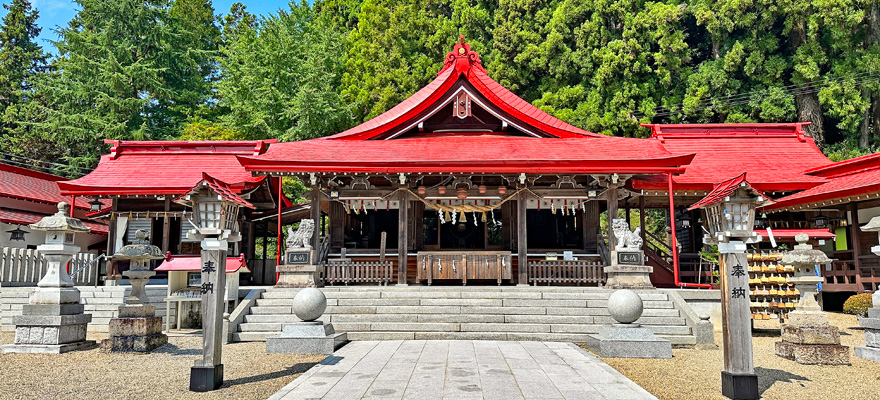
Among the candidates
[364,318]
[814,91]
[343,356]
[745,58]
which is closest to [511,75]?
[745,58]

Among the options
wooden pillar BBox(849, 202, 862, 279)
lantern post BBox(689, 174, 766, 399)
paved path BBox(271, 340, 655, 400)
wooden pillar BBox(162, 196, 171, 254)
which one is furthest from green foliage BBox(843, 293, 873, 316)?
wooden pillar BBox(162, 196, 171, 254)

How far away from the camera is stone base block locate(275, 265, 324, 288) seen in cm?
1382

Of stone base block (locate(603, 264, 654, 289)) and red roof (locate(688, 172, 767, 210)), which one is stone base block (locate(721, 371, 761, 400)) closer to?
red roof (locate(688, 172, 767, 210))

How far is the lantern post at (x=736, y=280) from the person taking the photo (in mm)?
6578

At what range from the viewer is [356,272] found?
15.3 metres

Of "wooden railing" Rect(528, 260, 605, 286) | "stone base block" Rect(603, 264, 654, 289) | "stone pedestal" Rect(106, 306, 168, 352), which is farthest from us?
"wooden railing" Rect(528, 260, 605, 286)

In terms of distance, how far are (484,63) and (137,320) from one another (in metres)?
26.4

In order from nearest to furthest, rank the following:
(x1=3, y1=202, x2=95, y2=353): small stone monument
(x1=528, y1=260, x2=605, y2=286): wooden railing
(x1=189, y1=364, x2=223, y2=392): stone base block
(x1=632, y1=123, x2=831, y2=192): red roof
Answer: (x1=189, y1=364, x2=223, y2=392): stone base block
(x1=3, y1=202, x2=95, y2=353): small stone monument
(x1=528, y1=260, x2=605, y2=286): wooden railing
(x1=632, y1=123, x2=831, y2=192): red roof

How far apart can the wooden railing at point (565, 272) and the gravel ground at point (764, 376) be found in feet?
15.6

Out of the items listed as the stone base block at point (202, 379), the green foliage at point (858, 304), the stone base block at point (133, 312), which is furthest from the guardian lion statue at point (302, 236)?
the green foliage at point (858, 304)

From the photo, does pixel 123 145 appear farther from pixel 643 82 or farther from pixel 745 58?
pixel 745 58

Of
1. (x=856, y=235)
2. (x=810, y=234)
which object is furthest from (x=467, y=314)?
(x=856, y=235)

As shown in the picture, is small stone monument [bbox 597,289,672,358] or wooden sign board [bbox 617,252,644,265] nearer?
small stone monument [bbox 597,289,672,358]

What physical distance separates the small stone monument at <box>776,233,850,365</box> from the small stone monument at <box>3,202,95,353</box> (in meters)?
12.2
